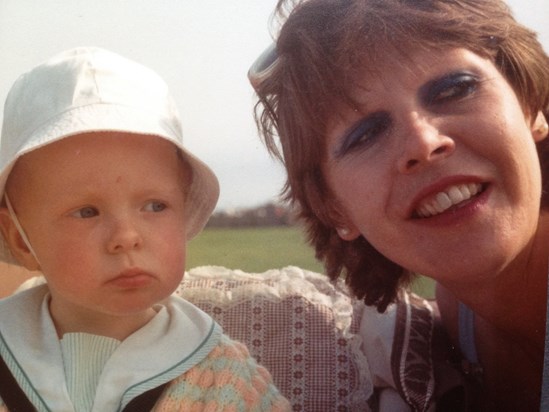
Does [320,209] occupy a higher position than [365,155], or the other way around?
[365,155]

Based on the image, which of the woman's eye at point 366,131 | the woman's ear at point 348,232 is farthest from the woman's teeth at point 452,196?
the woman's ear at point 348,232

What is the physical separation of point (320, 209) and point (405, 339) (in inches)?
10.8

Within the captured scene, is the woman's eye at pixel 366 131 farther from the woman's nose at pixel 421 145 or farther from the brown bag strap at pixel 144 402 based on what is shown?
the brown bag strap at pixel 144 402

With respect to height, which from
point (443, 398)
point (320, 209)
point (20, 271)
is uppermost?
point (320, 209)

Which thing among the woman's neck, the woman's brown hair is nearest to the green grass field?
the woman's brown hair

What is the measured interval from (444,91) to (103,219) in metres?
0.41

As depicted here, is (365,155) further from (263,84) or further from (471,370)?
(471,370)

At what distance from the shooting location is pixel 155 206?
881 millimetres

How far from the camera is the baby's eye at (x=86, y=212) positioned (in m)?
0.85

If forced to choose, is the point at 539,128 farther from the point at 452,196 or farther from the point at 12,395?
the point at 12,395

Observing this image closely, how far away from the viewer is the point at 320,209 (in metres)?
1.09

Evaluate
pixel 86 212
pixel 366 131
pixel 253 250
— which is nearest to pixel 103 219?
pixel 86 212

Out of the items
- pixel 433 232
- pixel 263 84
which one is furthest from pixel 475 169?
pixel 263 84

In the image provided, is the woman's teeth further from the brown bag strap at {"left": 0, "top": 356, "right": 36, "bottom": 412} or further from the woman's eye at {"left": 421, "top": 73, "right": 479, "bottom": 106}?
the brown bag strap at {"left": 0, "top": 356, "right": 36, "bottom": 412}
